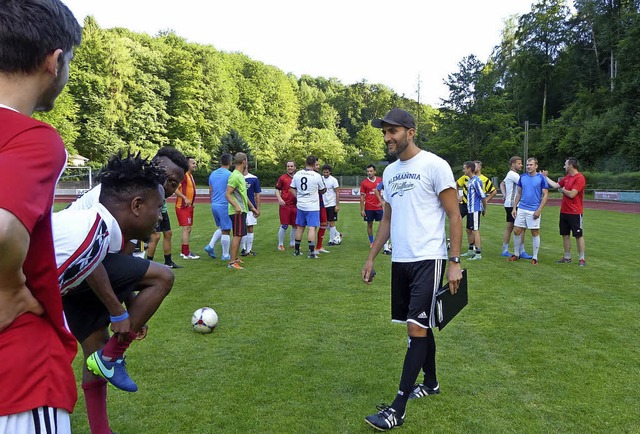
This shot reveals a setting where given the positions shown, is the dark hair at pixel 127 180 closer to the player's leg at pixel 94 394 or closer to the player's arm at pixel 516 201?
the player's leg at pixel 94 394

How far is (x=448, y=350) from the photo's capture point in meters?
5.24

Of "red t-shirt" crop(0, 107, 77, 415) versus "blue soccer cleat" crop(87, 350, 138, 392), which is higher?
"red t-shirt" crop(0, 107, 77, 415)

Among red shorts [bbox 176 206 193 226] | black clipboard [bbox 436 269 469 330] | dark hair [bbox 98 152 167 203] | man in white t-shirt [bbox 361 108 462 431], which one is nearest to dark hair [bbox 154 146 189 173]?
man in white t-shirt [bbox 361 108 462 431]

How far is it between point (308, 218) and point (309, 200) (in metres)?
0.42

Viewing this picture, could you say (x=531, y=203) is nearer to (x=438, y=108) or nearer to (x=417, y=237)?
(x=417, y=237)

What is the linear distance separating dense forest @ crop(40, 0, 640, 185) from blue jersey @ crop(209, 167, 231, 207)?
34680mm

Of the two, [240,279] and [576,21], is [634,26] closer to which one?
[576,21]

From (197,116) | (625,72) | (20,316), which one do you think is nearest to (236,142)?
(197,116)

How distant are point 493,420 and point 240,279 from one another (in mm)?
5786

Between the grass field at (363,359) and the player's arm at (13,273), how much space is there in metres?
2.52

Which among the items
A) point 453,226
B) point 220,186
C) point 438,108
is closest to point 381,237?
point 453,226

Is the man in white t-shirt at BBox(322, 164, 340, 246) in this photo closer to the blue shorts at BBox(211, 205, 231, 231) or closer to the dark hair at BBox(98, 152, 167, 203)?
the blue shorts at BBox(211, 205, 231, 231)

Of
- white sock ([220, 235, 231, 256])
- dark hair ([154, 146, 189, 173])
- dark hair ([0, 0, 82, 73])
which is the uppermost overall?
dark hair ([0, 0, 82, 73])

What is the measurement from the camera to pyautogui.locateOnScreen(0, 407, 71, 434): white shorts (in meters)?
1.33
